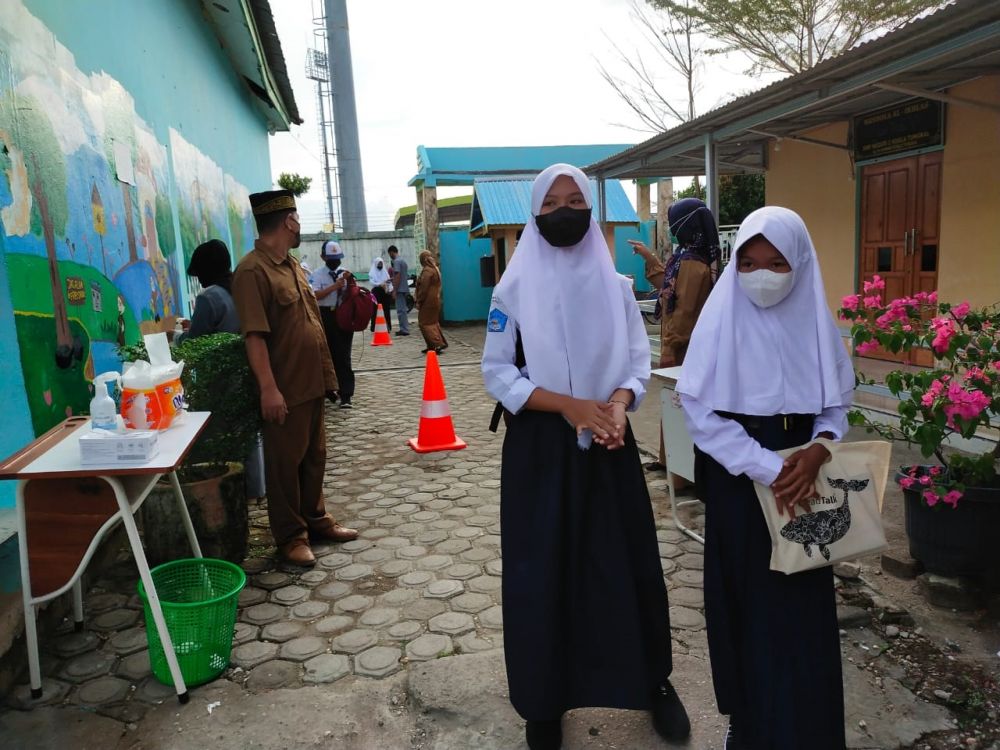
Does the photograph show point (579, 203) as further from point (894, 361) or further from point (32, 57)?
point (894, 361)

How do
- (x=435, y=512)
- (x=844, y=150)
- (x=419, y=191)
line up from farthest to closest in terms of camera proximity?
(x=419, y=191)
(x=844, y=150)
(x=435, y=512)

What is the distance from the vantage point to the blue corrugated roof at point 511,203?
16203 mm

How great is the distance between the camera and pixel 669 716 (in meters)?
2.43

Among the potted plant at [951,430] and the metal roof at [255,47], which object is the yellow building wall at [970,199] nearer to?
the potted plant at [951,430]

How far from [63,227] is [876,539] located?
3839 millimetres

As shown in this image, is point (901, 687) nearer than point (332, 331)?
Yes

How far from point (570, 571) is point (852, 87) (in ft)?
17.1

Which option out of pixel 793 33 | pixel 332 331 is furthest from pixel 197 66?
pixel 793 33

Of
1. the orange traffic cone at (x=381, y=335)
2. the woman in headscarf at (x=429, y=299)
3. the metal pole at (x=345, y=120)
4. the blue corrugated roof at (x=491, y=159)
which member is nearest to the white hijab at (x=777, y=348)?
the woman in headscarf at (x=429, y=299)

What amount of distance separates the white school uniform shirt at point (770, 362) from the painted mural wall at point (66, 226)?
289 cm

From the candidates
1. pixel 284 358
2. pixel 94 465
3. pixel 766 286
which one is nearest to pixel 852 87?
pixel 766 286

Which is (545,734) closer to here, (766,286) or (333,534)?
(766,286)

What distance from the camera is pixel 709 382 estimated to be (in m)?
2.16

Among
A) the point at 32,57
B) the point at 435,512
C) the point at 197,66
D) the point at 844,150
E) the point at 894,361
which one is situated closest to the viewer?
the point at 32,57
